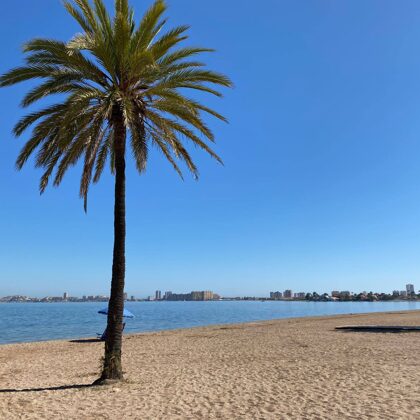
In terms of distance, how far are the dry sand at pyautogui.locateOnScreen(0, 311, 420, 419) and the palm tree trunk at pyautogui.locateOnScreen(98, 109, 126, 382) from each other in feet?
1.95

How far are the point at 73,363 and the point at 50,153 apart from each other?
8905 mm

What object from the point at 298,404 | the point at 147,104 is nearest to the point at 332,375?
the point at 298,404

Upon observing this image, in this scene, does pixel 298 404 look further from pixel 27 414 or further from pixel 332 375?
pixel 27 414

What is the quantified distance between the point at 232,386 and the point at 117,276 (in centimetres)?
401

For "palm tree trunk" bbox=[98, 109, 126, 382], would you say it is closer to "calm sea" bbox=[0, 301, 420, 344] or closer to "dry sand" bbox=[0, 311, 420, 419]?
"dry sand" bbox=[0, 311, 420, 419]

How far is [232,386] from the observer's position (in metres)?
10.7

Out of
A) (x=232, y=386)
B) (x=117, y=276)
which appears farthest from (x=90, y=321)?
(x=232, y=386)

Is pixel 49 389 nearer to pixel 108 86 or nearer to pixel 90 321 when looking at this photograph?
→ pixel 108 86

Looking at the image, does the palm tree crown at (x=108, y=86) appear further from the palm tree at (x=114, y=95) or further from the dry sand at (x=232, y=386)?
the dry sand at (x=232, y=386)

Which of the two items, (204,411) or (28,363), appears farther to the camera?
(28,363)

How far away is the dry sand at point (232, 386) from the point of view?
8.31 meters

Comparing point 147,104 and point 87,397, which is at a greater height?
point 147,104

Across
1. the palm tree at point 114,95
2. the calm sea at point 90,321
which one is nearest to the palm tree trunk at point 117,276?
the palm tree at point 114,95

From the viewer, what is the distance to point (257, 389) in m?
10.2
